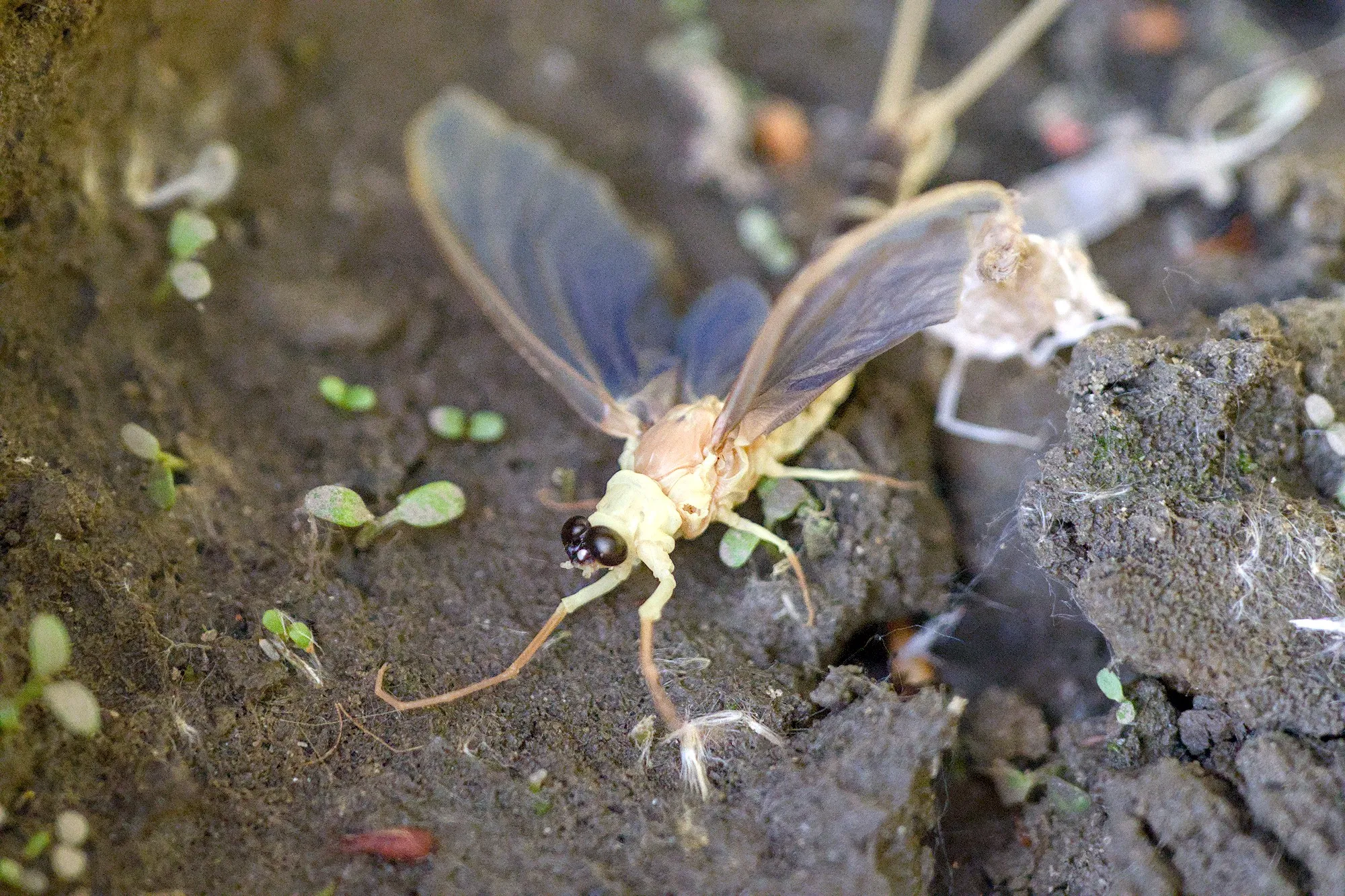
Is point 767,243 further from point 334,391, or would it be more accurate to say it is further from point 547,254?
point 334,391

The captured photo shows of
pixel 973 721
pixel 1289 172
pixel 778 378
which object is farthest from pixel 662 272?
pixel 1289 172

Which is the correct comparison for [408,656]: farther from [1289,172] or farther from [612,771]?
[1289,172]

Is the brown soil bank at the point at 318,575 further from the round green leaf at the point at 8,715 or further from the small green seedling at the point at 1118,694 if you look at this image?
the small green seedling at the point at 1118,694

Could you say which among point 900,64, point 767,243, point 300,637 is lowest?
point 300,637

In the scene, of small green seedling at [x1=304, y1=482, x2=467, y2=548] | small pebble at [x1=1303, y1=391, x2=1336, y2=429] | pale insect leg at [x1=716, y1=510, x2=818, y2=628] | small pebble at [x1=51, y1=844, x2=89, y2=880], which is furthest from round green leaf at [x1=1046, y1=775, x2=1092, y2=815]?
small pebble at [x1=51, y1=844, x2=89, y2=880]

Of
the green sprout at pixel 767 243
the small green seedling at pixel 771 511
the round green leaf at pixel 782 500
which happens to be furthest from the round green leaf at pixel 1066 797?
the green sprout at pixel 767 243

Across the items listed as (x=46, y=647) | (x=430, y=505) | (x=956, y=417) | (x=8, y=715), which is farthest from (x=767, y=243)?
(x=8, y=715)
